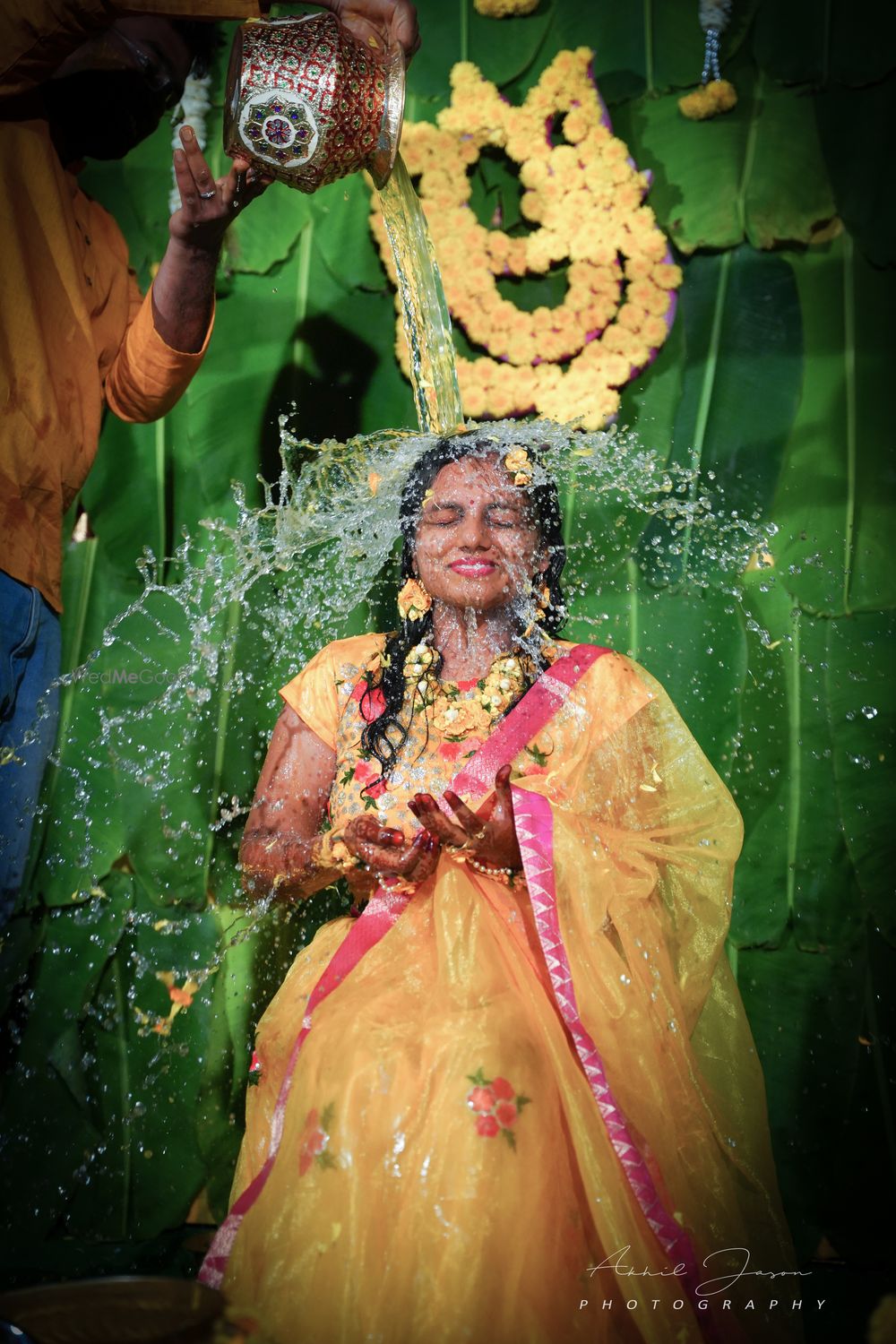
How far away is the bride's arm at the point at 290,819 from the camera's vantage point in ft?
6.91

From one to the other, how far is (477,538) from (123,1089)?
1401 millimetres

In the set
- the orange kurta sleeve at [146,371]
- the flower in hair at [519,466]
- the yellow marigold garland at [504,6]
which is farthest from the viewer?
the yellow marigold garland at [504,6]

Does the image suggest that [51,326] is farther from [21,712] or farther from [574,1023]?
[574,1023]

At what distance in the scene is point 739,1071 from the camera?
6.10 ft

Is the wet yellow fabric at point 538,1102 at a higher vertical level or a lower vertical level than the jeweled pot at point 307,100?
lower

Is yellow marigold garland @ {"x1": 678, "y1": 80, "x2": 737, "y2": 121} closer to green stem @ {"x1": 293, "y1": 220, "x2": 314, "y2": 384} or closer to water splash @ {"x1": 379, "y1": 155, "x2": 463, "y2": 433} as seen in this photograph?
water splash @ {"x1": 379, "y1": 155, "x2": 463, "y2": 433}

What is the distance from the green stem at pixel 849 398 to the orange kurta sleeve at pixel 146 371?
1384 millimetres

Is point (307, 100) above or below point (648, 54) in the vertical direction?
below

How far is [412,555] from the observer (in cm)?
227

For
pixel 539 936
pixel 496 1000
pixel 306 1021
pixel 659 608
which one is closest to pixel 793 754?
pixel 659 608

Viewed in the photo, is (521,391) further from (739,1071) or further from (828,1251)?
(828,1251)

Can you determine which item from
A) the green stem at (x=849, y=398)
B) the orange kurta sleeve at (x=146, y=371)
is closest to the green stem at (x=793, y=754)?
the green stem at (x=849, y=398)

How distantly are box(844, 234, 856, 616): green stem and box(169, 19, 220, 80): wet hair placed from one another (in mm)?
1495

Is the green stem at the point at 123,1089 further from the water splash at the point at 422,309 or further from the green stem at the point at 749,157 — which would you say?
the green stem at the point at 749,157
